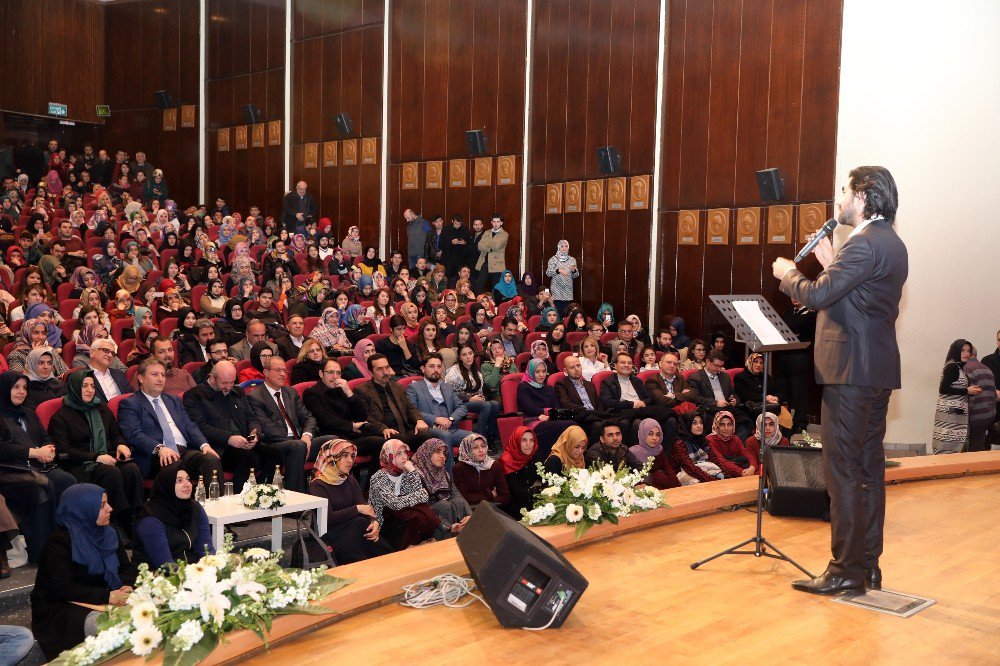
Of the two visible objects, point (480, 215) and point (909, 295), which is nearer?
point (909, 295)

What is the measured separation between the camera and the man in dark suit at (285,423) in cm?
486

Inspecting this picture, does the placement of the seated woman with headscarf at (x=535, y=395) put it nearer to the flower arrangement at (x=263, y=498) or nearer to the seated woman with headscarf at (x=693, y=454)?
the seated woman with headscarf at (x=693, y=454)

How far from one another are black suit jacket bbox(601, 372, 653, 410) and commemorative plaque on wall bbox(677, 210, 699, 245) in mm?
2993

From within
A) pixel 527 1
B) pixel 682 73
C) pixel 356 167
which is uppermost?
pixel 527 1

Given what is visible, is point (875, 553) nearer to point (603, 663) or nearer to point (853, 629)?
point (853, 629)

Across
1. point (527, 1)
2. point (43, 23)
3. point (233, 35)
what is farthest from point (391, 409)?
point (43, 23)

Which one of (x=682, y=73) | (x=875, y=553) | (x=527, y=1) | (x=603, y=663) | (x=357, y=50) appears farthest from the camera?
(x=357, y=50)

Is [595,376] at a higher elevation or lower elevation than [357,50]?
lower

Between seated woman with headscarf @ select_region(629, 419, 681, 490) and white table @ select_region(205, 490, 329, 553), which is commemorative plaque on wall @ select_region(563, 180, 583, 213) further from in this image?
white table @ select_region(205, 490, 329, 553)

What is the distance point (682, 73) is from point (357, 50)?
4.65 m

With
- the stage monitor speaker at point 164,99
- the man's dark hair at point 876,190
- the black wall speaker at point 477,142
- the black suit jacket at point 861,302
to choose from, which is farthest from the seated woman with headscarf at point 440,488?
the stage monitor speaker at point 164,99

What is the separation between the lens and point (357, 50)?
12.1 meters

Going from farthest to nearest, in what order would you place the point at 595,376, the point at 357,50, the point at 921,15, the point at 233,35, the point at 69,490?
1. the point at 233,35
2. the point at 357,50
3. the point at 921,15
4. the point at 595,376
5. the point at 69,490

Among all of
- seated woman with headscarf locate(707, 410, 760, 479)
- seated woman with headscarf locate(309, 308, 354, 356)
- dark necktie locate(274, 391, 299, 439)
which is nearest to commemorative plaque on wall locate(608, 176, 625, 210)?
seated woman with headscarf locate(309, 308, 354, 356)
